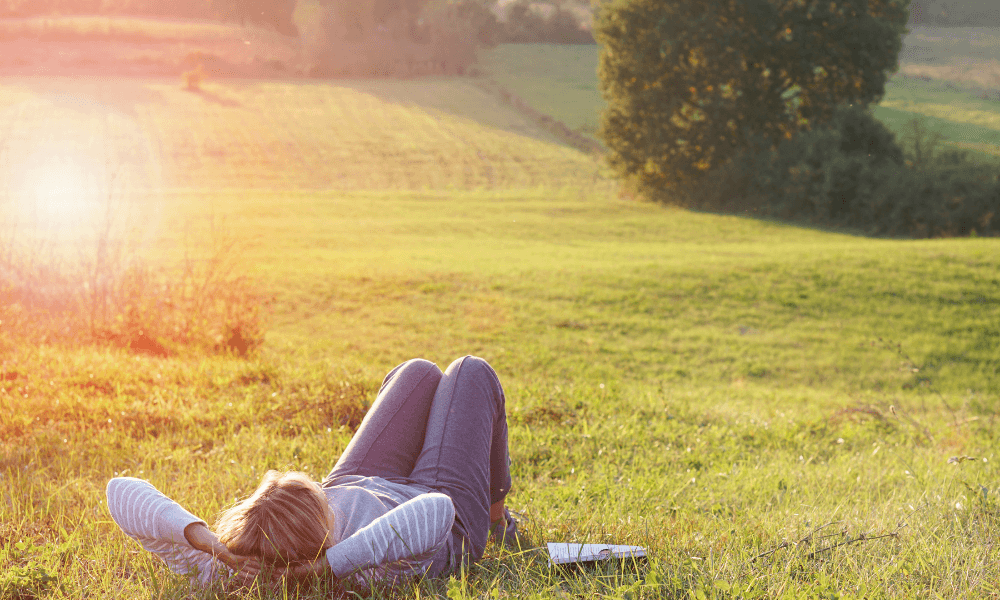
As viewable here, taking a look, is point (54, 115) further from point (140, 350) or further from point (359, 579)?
point (359, 579)

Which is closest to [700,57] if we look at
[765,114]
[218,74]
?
[765,114]

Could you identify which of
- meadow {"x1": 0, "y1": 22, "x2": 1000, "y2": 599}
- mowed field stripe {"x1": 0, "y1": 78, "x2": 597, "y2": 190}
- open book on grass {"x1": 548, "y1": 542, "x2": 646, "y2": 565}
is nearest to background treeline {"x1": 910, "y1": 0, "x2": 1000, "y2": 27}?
mowed field stripe {"x1": 0, "y1": 78, "x2": 597, "y2": 190}

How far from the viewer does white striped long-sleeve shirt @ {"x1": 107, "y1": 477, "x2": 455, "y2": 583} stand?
7.84ft

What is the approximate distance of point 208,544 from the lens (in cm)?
238

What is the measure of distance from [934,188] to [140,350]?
22077mm

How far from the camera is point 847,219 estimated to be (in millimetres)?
22547

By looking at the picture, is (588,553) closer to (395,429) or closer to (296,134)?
(395,429)

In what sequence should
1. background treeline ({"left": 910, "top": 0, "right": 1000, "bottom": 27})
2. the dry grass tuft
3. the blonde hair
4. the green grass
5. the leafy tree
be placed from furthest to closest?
background treeline ({"left": 910, "top": 0, "right": 1000, "bottom": 27}) → the green grass → the leafy tree → the dry grass tuft → the blonde hair

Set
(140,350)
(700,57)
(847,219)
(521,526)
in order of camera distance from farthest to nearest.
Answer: (700,57), (847,219), (140,350), (521,526)

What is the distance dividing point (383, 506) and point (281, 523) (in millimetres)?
531

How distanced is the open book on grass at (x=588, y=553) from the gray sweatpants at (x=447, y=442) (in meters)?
0.36

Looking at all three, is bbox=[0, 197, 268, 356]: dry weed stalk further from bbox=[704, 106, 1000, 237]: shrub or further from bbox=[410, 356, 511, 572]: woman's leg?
bbox=[704, 106, 1000, 237]: shrub

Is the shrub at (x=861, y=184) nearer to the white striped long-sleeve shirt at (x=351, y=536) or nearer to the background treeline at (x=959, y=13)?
the white striped long-sleeve shirt at (x=351, y=536)

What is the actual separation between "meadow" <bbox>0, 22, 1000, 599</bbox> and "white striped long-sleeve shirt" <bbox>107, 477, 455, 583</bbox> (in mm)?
103
